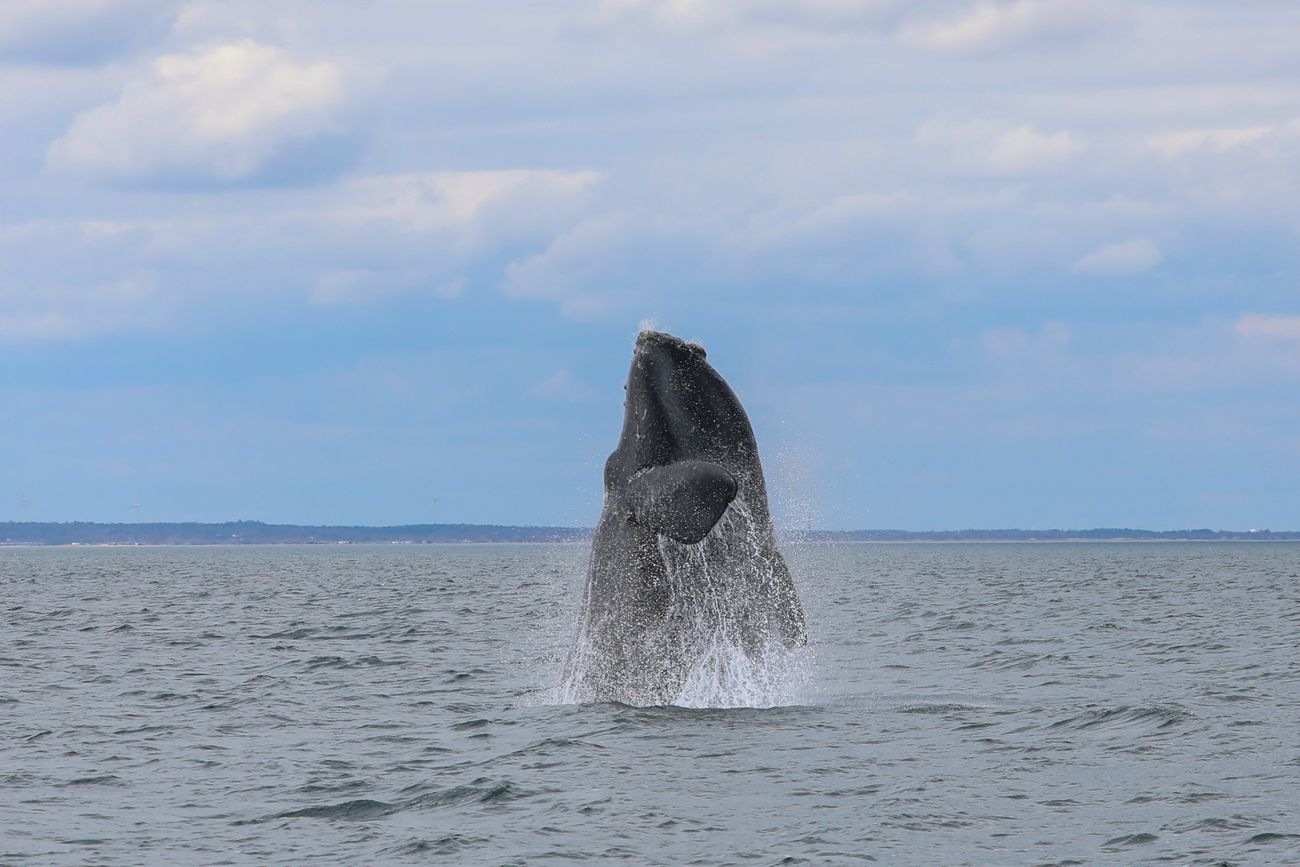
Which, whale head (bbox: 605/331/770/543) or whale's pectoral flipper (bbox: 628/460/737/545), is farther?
whale head (bbox: 605/331/770/543)

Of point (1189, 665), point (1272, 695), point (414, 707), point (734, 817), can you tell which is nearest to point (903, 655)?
point (1189, 665)

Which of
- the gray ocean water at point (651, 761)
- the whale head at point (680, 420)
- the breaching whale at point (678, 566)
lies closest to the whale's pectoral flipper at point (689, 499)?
the breaching whale at point (678, 566)

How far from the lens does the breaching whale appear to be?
12352 millimetres

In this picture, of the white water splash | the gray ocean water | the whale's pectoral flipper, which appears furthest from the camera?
the white water splash

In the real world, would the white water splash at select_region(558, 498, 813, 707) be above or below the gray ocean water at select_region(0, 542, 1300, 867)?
above

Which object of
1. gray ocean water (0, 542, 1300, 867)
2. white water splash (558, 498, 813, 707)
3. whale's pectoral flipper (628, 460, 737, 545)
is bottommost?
gray ocean water (0, 542, 1300, 867)

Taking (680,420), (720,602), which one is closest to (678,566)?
(720,602)

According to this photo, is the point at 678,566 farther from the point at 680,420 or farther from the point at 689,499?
the point at 689,499

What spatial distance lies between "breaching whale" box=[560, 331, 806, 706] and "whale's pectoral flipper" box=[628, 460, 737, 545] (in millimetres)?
333

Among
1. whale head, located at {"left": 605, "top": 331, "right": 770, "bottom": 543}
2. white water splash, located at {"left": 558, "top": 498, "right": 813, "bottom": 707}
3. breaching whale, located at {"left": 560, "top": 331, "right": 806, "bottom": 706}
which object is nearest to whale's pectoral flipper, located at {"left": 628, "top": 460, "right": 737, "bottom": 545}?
breaching whale, located at {"left": 560, "top": 331, "right": 806, "bottom": 706}

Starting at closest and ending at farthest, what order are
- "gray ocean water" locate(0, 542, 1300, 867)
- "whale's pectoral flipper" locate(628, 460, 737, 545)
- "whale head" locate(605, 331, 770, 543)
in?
"gray ocean water" locate(0, 542, 1300, 867) → "whale's pectoral flipper" locate(628, 460, 737, 545) → "whale head" locate(605, 331, 770, 543)

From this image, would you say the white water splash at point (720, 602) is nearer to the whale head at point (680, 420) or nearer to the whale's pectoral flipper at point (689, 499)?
the whale head at point (680, 420)

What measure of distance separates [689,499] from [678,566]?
5.72 ft

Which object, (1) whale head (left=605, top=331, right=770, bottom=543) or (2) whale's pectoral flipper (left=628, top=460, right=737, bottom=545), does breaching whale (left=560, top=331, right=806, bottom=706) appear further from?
(2) whale's pectoral flipper (left=628, top=460, right=737, bottom=545)
